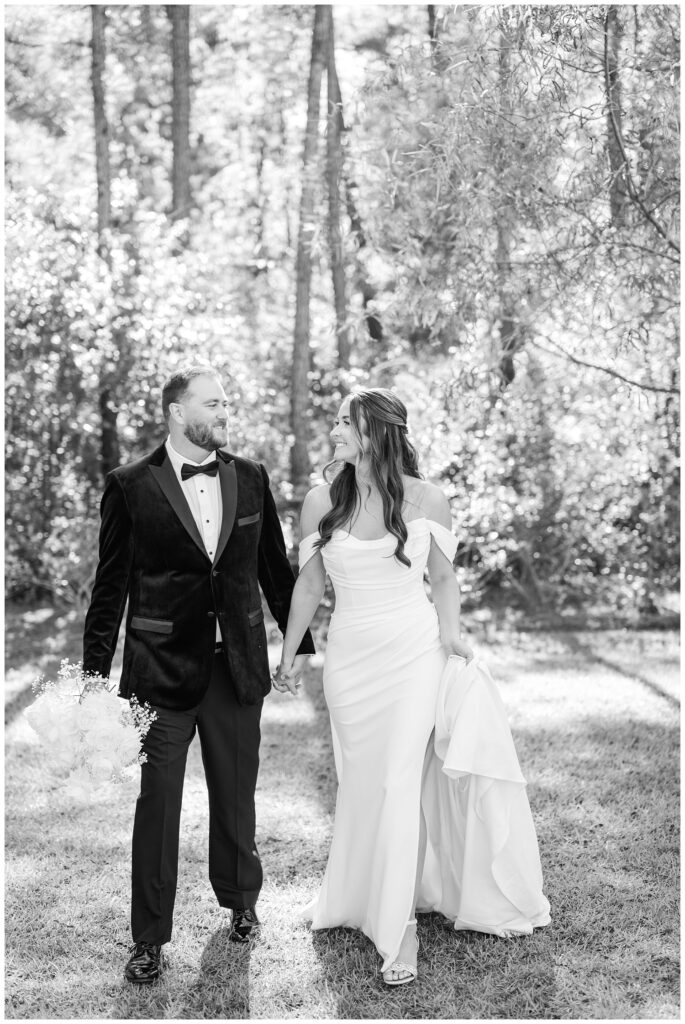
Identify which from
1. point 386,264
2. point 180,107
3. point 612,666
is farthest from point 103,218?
point 612,666

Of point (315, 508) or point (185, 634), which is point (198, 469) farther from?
point (185, 634)

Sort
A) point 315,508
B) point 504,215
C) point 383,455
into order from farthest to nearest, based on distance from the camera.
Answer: point 504,215, point 315,508, point 383,455

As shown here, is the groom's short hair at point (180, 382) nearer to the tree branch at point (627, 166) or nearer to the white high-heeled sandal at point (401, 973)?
the white high-heeled sandal at point (401, 973)

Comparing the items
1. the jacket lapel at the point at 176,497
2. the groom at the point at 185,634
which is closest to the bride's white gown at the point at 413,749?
the groom at the point at 185,634

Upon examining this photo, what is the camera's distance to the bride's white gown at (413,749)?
3744 mm

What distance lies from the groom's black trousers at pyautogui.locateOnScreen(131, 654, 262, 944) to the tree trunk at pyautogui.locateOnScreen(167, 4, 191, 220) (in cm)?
1023

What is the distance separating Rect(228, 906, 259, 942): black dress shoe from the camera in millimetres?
3891

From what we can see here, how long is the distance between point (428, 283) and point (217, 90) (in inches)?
520

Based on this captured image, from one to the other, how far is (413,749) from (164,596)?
1037 mm

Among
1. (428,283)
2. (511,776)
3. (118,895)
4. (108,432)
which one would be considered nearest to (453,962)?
(511,776)

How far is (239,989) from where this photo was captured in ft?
11.6

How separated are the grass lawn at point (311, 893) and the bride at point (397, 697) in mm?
177

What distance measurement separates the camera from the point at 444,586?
4.00 metres

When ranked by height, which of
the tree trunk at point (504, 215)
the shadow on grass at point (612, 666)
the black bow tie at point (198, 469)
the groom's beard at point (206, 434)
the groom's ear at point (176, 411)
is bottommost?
the shadow on grass at point (612, 666)
